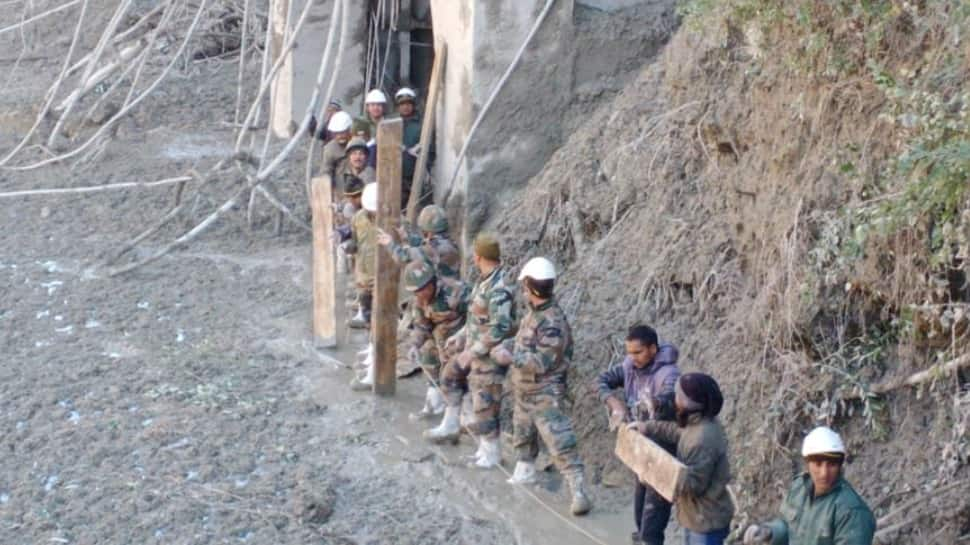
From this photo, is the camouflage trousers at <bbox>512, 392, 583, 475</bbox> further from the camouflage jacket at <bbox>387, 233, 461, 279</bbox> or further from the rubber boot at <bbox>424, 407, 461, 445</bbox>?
the camouflage jacket at <bbox>387, 233, 461, 279</bbox>

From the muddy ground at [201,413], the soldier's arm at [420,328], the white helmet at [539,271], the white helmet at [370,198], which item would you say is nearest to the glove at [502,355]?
the white helmet at [539,271]

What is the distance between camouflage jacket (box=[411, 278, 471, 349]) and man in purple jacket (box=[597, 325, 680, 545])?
191cm

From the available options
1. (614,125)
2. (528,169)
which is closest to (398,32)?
(528,169)

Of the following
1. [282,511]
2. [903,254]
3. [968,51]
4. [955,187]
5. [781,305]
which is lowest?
[282,511]

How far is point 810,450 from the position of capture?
5797 millimetres

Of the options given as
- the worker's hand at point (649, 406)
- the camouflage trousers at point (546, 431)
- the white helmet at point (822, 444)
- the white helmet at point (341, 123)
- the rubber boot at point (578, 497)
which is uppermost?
the white helmet at point (341, 123)

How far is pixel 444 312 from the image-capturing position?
905 centimetres

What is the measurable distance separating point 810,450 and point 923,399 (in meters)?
1.46

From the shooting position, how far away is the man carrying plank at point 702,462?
255 inches

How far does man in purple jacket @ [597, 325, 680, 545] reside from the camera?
7.02m

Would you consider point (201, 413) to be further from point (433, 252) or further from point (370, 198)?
point (370, 198)

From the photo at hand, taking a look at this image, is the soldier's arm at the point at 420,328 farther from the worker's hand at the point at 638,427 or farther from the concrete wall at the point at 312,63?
the concrete wall at the point at 312,63

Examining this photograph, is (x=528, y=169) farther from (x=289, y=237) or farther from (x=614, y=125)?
(x=289, y=237)

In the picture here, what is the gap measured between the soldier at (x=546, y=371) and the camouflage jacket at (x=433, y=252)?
1.07 metres
